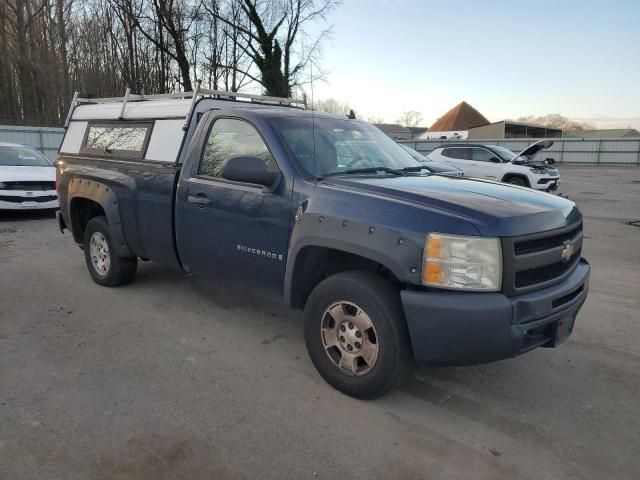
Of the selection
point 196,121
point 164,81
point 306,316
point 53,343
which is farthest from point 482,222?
point 164,81

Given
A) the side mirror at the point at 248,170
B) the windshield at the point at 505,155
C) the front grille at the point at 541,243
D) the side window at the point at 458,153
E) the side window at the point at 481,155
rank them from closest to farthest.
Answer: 1. the front grille at the point at 541,243
2. the side mirror at the point at 248,170
3. the windshield at the point at 505,155
4. the side window at the point at 481,155
5. the side window at the point at 458,153

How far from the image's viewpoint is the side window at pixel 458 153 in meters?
17.5

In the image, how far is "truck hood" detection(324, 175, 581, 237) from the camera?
285 centimetres

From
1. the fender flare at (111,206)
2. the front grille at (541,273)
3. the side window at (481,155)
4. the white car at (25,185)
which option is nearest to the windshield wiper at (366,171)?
the front grille at (541,273)

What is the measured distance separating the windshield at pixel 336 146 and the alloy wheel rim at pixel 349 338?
1.02 metres

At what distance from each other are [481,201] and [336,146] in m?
1.38

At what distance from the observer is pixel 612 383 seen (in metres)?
3.58

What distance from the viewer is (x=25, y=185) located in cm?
1020

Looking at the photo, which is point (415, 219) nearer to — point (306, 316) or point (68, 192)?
point (306, 316)

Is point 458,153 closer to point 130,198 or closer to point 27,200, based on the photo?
point 27,200

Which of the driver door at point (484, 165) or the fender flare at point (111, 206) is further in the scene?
the driver door at point (484, 165)

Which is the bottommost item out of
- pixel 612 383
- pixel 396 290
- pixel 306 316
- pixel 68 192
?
pixel 612 383

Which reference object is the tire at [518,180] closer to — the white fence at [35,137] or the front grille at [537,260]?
the front grille at [537,260]

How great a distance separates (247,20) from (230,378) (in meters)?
32.5
